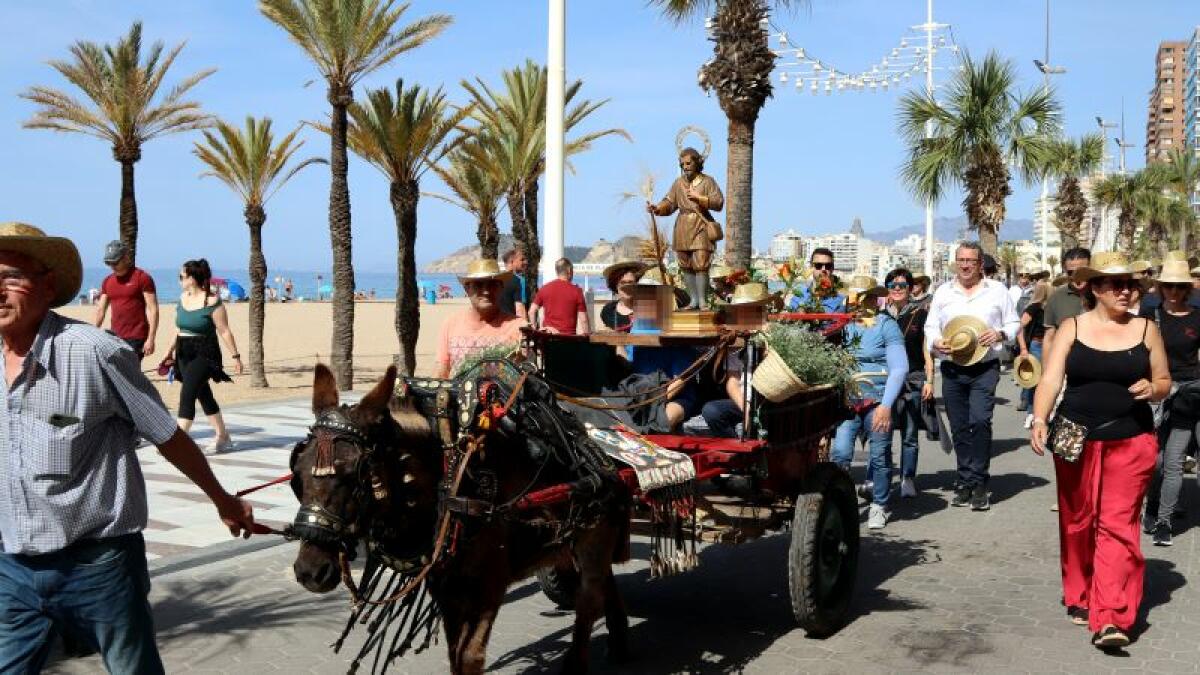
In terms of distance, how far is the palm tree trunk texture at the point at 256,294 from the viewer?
21.9 meters

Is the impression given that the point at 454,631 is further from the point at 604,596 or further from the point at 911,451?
the point at 911,451

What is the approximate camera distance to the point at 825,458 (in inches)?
306

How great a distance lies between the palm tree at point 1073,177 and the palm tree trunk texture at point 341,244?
22.4m

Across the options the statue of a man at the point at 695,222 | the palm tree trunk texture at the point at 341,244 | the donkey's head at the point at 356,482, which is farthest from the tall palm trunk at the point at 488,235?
the donkey's head at the point at 356,482

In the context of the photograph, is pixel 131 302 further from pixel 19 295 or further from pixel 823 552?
pixel 19 295

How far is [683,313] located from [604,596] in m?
1.68

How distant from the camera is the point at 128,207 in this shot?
78.2 ft

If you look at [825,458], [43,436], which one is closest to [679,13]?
[825,458]

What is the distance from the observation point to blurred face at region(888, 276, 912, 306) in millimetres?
11547

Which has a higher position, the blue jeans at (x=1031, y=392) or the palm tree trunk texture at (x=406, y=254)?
the palm tree trunk texture at (x=406, y=254)

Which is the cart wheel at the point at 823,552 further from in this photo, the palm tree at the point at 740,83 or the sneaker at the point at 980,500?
the palm tree at the point at 740,83

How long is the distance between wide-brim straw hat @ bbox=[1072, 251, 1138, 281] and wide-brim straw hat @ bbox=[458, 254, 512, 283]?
131 inches

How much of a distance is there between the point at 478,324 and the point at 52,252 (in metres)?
3.40

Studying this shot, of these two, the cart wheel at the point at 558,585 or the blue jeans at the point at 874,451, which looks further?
the blue jeans at the point at 874,451
